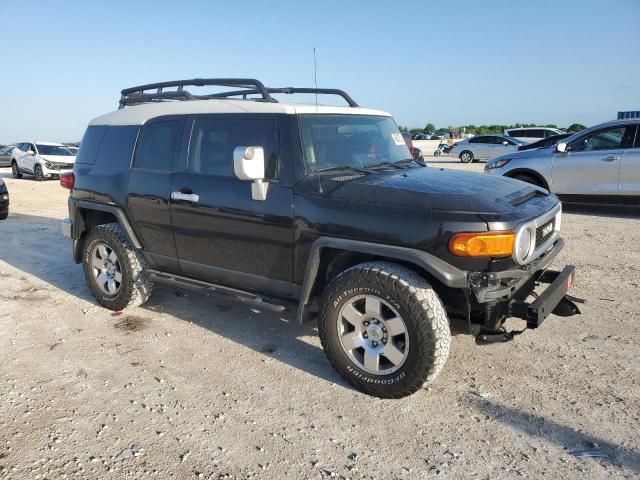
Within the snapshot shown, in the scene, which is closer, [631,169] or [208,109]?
[208,109]

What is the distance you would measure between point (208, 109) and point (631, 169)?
7.57m

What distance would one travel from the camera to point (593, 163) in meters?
8.89

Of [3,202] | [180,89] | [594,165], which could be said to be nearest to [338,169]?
[180,89]

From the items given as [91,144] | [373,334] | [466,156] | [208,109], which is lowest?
[466,156]

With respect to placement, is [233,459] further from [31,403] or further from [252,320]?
[252,320]

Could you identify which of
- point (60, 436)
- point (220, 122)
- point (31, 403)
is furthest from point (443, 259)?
point (31, 403)

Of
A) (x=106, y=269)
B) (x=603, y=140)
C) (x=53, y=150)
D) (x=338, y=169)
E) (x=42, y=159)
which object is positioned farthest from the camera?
(x=53, y=150)

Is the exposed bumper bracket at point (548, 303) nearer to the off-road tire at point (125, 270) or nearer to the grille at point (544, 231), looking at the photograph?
the grille at point (544, 231)

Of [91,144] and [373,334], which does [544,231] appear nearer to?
[373,334]

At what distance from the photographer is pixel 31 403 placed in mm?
3271

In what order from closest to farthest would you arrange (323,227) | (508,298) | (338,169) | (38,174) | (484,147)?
1. (508,298)
2. (323,227)
3. (338,169)
4. (38,174)
5. (484,147)

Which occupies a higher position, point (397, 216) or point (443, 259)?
point (397, 216)

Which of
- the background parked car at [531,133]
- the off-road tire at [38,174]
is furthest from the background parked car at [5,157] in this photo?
the background parked car at [531,133]

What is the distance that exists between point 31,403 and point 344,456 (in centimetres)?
209
